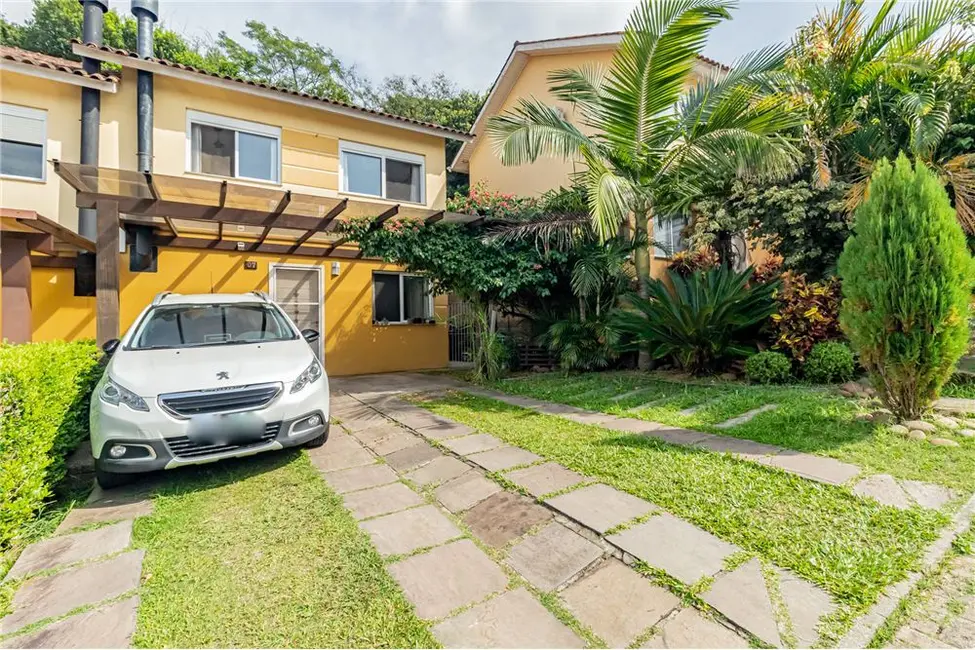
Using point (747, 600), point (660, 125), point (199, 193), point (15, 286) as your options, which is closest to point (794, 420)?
point (747, 600)

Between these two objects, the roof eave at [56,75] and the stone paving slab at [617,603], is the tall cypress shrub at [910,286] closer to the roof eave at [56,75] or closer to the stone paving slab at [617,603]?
Result: the stone paving slab at [617,603]

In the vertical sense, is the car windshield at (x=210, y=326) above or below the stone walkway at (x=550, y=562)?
above

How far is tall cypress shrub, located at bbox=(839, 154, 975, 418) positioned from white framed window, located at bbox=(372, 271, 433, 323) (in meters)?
8.13

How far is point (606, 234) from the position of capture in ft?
21.4

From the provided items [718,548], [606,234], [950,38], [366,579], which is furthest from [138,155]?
[950,38]

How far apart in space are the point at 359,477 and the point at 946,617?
3685mm

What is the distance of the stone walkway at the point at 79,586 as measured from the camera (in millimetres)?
1992

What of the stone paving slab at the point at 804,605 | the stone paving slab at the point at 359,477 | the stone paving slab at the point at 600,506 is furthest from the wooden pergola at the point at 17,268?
the stone paving slab at the point at 804,605

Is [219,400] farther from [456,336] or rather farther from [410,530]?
[456,336]

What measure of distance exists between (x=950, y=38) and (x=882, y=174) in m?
5.25

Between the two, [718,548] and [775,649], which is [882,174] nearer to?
[718,548]

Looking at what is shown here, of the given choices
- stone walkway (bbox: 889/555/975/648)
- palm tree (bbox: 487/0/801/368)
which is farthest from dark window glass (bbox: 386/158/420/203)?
stone walkway (bbox: 889/555/975/648)

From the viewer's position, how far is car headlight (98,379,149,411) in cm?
338

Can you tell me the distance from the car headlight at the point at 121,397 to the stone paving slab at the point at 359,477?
1.56 m
